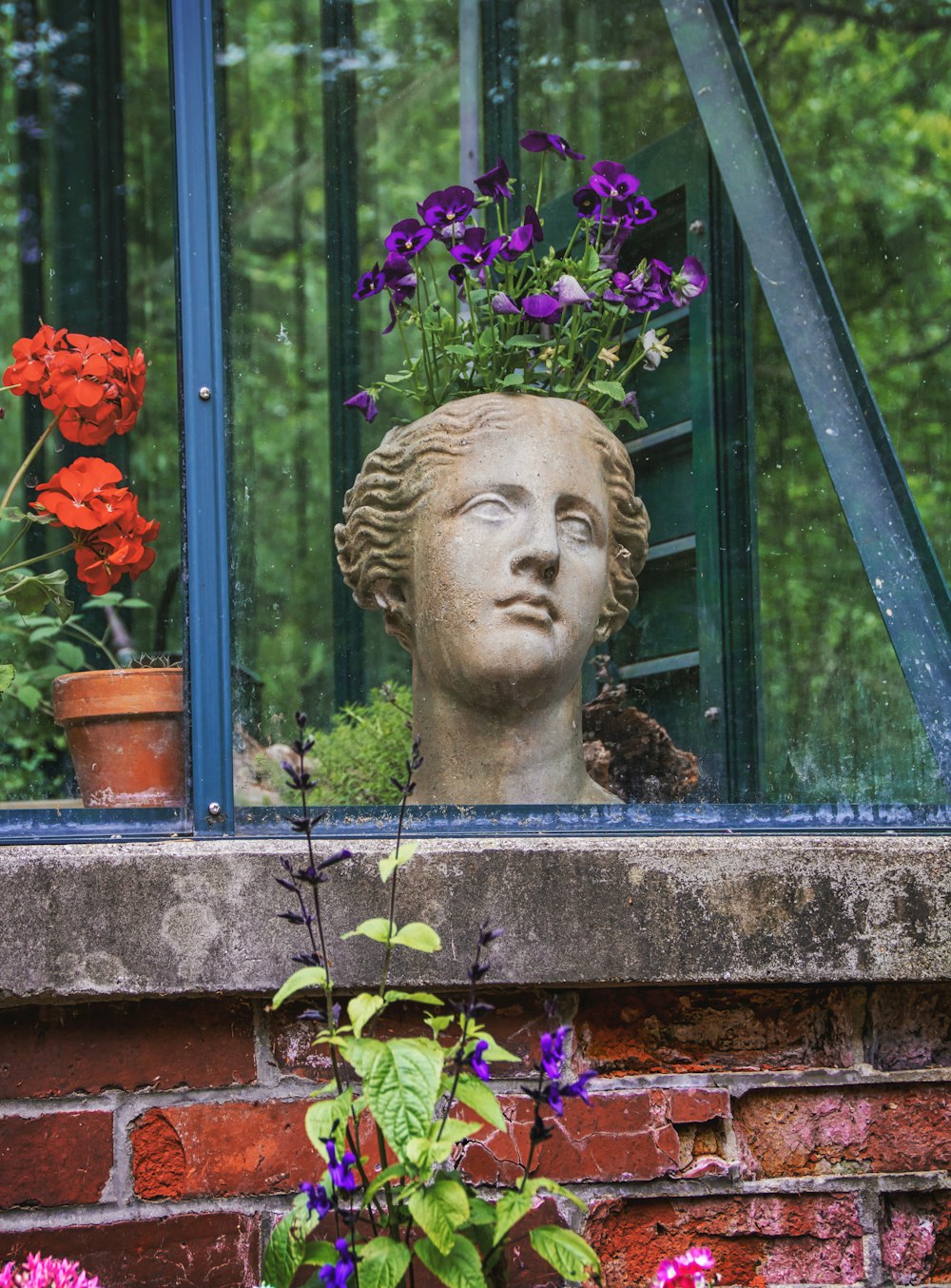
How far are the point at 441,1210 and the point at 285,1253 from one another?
0.17m

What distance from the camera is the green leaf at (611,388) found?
2197 millimetres

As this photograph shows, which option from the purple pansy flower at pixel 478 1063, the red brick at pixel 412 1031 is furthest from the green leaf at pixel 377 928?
the red brick at pixel 412 1031

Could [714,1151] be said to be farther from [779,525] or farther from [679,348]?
[679,348]

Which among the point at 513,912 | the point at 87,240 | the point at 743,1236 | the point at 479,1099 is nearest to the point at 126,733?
the point at 513,912

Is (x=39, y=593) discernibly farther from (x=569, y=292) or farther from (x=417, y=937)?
(x=417, y=937)

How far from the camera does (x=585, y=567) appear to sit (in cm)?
215

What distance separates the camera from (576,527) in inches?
85.3

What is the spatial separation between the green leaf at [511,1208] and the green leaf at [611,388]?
1.14 metres

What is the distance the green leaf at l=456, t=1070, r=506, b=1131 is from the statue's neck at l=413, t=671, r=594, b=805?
0.65 m

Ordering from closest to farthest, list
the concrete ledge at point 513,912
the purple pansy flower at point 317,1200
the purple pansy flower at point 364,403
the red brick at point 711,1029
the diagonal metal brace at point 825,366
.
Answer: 1. the purple pansy flower at point 317,1200
2. the concrete ledge at point 513,912
3. the red brick at point 711,1029
4. the diagonal metal brace at point 825,366
5. the purple pansy flower at point 364,403

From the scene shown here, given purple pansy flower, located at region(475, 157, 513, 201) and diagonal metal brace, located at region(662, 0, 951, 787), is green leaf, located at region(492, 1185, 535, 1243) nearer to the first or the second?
diagonal metal brace, located at region(662, 0, 951, 787)

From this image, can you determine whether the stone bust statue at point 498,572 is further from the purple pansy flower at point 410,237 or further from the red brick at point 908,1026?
the red brick at point 908,1026

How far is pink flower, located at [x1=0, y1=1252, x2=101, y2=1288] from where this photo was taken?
1.40m

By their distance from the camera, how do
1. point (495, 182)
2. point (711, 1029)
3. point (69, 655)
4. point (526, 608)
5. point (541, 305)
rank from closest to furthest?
point (711, 1029)
point (526, 608)
point (541, 305)
point (495, 182)
point (69, 655)
